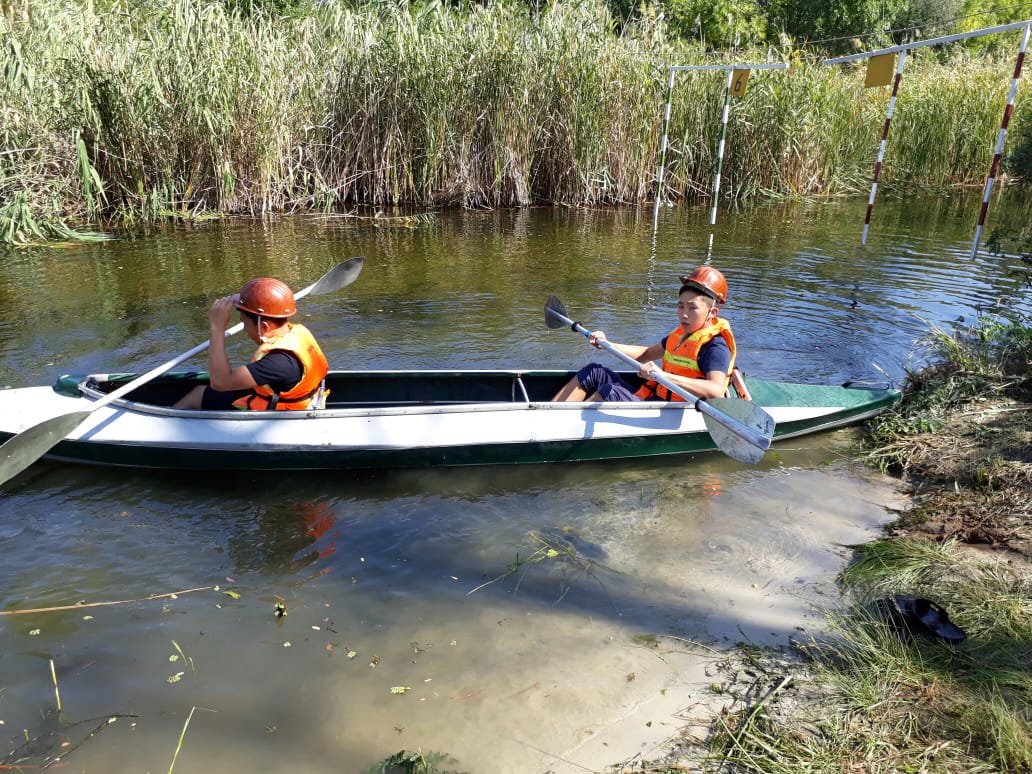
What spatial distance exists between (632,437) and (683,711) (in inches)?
90.8

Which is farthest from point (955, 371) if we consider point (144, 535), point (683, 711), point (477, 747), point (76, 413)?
point (76, 413)

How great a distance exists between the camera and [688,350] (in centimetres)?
494

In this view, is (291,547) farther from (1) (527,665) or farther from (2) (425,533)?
(1) (527,665)

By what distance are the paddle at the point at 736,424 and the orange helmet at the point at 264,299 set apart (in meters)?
2.22

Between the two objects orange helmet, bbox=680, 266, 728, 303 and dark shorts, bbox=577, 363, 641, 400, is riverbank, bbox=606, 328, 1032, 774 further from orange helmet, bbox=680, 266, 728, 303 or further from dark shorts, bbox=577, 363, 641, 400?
dark shorts, bbox=577, 363, 641, 400

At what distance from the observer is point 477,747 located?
262 centimetres

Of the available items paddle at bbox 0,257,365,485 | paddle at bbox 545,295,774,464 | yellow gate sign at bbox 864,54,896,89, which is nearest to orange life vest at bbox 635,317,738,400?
paddle at bbox 545,295,774,464

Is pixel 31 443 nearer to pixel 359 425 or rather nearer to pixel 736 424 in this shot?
pixel 359 425

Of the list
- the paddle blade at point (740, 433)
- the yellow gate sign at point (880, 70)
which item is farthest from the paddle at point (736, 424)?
the yellow gate sign at point (880, 70)

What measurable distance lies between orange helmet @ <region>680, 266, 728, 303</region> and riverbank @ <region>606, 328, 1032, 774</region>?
1.61 meters

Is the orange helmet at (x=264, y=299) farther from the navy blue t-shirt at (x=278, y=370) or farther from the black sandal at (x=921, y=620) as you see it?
the black sandal at (x=921, y=620)

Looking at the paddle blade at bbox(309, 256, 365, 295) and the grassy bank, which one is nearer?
the paddle blade at bbox(309, 256, 365, 295)

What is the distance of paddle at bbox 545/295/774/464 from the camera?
4.12m

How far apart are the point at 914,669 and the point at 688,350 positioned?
8.26 ft
